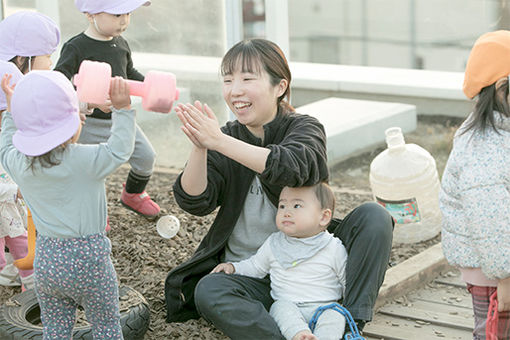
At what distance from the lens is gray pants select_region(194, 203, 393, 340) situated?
3.27 m

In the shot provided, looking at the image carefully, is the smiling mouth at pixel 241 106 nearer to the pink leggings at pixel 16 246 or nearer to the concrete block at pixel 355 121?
the pink leggings at pixel 16 246

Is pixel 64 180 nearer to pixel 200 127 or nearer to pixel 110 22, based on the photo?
pixel 200 127

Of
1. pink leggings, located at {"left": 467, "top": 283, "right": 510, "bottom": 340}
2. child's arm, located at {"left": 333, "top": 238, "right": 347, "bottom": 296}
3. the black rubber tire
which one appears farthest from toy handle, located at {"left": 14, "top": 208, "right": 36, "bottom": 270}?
pink leggings, located at {"left": 467, "top": 283, "right": 510, "bottom": 340}

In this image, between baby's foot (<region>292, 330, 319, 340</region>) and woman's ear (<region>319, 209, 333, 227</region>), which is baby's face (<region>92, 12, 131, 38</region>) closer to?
woman's ear (<region>319, 209, 333, 227</region>)

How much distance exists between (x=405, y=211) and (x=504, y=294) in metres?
1.96

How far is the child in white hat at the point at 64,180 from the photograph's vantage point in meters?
2.76

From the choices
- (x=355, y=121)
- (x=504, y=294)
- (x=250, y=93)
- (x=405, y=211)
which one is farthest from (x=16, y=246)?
(x=355, y=121)

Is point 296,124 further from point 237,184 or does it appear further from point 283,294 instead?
point 283,294

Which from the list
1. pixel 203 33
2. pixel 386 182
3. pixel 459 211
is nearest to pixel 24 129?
pixel 459 211

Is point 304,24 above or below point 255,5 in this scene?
below

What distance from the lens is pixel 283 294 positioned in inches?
134

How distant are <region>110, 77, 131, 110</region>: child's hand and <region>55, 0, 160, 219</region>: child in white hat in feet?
4.90

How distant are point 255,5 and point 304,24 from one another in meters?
9.90

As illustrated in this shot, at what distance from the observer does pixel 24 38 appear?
4.05 metres
